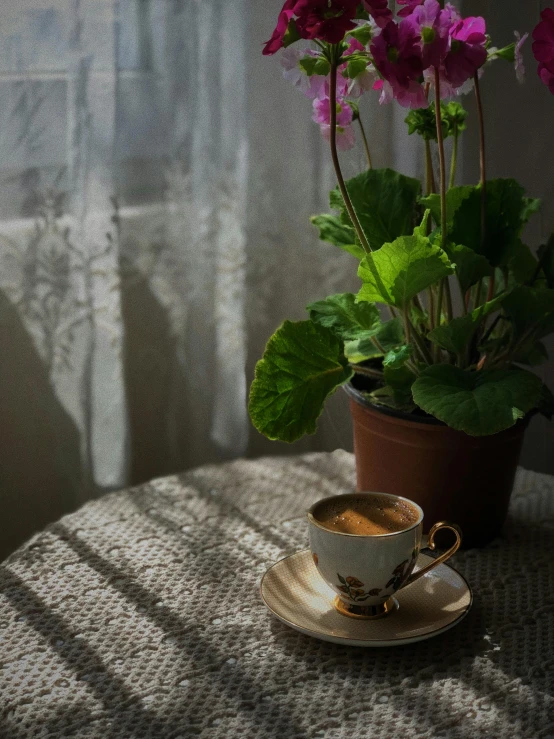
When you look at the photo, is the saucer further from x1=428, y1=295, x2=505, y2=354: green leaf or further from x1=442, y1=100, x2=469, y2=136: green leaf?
x1=442, y1=100, x2=469, y2=136: green leaf

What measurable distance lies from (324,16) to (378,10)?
0.05 meters

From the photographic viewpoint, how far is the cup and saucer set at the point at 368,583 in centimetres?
70

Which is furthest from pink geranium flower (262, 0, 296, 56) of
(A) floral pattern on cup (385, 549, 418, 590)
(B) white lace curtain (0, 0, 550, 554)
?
(B) white lace curtain (0, 0, 550, 554)

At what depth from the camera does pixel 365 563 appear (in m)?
0.70

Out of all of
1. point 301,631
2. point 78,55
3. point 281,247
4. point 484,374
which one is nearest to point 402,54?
Answer: point 484,374

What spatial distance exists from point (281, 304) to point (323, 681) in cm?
88

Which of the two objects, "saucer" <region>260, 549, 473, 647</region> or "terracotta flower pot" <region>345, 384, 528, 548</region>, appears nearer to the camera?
"saucer" <region>260, 549, 473, 647</region>

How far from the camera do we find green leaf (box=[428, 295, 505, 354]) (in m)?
0.81

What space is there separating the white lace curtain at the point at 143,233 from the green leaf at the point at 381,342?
494mm

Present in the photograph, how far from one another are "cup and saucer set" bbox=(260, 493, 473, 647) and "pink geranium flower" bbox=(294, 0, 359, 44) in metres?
0.39

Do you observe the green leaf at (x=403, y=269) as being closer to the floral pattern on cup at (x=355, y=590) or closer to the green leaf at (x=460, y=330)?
the green leaf at (x=460, y=330)

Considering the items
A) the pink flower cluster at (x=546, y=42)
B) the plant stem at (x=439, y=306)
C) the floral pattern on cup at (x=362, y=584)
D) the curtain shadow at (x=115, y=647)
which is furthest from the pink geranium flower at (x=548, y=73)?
the curtain shadow at (x=115, y=647)

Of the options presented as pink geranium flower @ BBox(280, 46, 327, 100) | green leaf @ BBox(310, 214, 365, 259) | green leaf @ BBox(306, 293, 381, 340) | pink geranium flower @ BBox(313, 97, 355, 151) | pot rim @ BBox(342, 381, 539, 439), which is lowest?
pot rim @ BBox(342, 381, 539, 439)

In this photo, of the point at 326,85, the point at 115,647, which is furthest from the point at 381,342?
the point at 115,647
